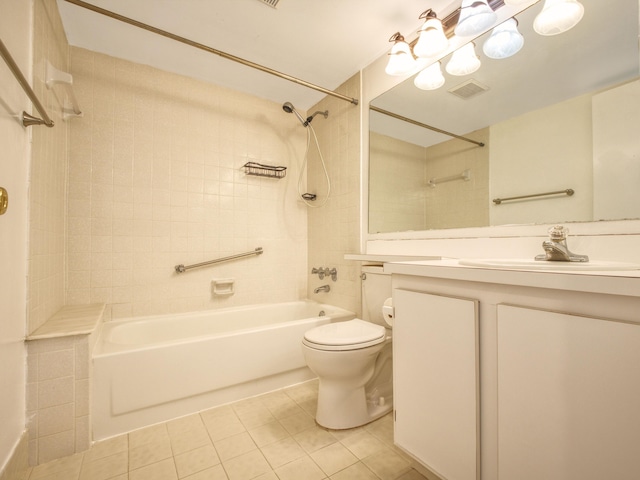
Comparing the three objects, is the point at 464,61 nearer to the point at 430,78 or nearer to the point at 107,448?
the point at 430,78

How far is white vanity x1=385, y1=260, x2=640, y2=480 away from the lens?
1.88 feet

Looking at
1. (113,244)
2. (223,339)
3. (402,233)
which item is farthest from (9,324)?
(402,233)

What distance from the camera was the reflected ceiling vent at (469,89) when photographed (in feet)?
4.91

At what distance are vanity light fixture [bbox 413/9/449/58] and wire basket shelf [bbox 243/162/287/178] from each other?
4.39ft

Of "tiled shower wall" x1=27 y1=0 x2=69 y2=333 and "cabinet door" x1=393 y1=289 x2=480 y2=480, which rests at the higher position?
"tiled shower wall" x1=27 y1=0 x2=69 y2=333

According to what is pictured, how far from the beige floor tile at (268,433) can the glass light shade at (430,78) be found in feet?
6.88

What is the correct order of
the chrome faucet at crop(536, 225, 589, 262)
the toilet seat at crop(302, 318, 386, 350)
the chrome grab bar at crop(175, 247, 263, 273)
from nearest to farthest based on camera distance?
the chrome faucet at crop(536, 225, 589, 262) → the toilet seat at crop(302, 318, 386, 350) → the chrome grab bar at crop(175, 247, 263, 273)

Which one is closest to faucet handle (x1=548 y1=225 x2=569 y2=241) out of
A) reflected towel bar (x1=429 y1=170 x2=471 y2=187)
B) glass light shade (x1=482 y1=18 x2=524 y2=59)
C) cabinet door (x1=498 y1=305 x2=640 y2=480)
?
cabinet door (x1=498 y1=305 x2=640 y2=480)

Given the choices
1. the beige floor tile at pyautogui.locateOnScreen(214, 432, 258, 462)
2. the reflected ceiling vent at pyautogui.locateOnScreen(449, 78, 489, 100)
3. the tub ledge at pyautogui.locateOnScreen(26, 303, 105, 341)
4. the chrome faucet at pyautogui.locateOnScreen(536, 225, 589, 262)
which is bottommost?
the beige floor tile at pyautogui.locateOnScreen(214, 432, 258, 462)

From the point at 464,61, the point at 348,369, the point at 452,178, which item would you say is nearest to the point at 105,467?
the point at 348,369

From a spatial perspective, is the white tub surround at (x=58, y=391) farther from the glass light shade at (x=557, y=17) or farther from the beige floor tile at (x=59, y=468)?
the glass light shade at (x=557, y=17)

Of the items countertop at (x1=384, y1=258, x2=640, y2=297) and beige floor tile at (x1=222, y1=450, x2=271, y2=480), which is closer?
countertop at (x1=384, y1=258, x2=640, y2=297)

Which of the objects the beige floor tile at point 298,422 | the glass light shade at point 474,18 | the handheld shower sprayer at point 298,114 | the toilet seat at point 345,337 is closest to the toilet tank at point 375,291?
the toilet seat at point 345,337

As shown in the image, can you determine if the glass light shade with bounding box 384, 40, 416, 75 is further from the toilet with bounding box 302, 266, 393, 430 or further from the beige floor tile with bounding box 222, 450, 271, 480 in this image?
the beige floor tile with bounding box 222, 450, 271, 480
